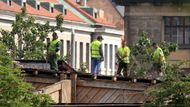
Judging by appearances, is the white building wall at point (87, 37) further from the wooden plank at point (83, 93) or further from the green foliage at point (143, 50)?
the wooden plank at point (83, 93)

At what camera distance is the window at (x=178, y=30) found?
2990 inches

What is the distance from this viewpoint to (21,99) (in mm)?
38875

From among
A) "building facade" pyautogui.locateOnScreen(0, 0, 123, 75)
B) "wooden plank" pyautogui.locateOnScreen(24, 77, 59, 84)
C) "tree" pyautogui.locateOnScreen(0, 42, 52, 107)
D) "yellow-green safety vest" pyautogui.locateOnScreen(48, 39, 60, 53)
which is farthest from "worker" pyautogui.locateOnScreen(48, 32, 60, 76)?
"building facade" pyautogui.locateOnScreen(0, 0, 123, 75)

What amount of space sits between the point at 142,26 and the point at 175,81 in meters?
36.9

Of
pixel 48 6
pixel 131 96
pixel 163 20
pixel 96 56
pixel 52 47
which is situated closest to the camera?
pixel 131 96

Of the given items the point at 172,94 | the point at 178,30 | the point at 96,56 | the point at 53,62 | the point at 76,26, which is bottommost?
the point at 172,94

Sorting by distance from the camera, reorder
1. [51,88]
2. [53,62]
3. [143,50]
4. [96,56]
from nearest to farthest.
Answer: [51,88]
[53,62]
[96,56]
[143,50]

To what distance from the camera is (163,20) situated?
7662 centimetres

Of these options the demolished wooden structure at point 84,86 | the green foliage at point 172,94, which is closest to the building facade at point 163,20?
the demolished wooden structure at point 84,86

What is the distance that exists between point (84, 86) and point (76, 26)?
236ft

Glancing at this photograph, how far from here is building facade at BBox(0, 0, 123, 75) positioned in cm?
10925

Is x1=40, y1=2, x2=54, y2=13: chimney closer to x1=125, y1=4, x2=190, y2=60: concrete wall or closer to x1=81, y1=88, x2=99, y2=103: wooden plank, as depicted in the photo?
x1=125, y1=4, x2=190, y2=60: concrete wall

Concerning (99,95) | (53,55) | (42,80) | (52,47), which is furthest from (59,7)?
(99,95)

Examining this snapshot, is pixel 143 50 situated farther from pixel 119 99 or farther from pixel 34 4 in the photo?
pixel 34 4
